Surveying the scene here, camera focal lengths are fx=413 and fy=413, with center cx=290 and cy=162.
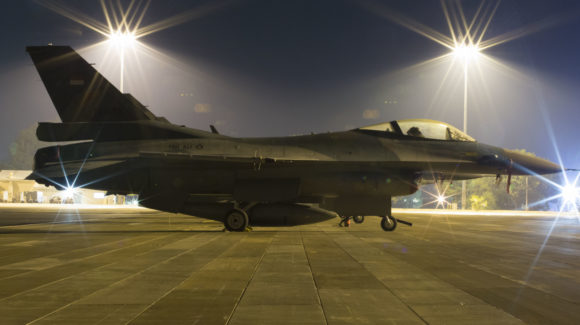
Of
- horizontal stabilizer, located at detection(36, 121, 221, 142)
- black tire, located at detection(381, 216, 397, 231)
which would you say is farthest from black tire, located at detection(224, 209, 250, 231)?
black tire, located at detection(381, 216, 397, 231)

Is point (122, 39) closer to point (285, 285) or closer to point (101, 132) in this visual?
point (101, 132)

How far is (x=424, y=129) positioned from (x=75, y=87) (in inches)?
498

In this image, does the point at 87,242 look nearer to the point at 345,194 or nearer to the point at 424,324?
the point at 345,194

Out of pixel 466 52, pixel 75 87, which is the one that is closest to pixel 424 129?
pixel 75 87

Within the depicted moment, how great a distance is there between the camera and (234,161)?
543 inches

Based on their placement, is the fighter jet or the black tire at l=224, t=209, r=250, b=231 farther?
the black tire at l=224, t=209, r=250, b=231

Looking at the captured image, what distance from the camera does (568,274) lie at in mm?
6801

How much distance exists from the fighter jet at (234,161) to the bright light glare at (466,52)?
2284 centimetres

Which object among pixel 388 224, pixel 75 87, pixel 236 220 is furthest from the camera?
pixel 388 224

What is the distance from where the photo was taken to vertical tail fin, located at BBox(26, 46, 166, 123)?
14.7 m

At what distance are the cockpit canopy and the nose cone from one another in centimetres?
156

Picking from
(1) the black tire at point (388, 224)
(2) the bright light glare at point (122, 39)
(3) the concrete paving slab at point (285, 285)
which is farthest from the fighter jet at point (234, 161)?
(2) the bright light glare at point (122, 39)

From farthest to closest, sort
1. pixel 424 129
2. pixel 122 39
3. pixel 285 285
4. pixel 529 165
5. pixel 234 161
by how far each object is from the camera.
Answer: pixel 122 39 → pixel 424 129 → pixel 529 165 → pixel 234 161 → pixel 285 285

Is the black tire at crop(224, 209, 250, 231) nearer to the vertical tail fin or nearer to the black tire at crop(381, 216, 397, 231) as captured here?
the black tire at crop(381, 216, 397, 231)
